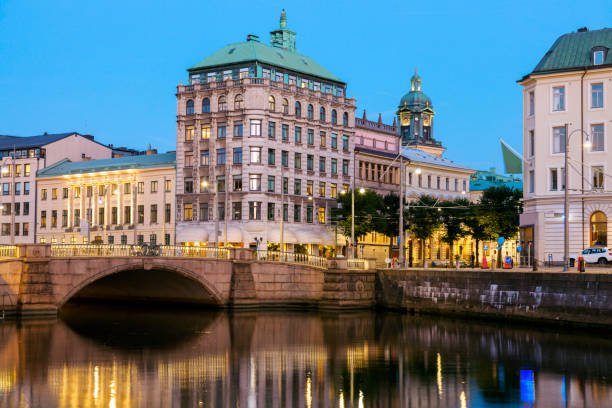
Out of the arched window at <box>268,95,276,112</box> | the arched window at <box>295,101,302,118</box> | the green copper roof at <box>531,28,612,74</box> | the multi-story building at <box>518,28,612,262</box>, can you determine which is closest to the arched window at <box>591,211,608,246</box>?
the multi-story building at <box>518,28,612,262</box>

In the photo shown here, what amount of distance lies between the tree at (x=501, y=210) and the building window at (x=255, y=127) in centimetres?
2542

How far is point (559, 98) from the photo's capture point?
7606cm

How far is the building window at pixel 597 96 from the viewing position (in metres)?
74.6

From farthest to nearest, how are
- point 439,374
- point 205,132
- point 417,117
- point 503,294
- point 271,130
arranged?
1. point 417,117
2. point 205,132
3. point 271,130
4. point 503,294
5. point 439,374

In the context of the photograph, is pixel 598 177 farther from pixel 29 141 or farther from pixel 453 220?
pixel 29 141

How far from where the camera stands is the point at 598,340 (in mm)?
51031

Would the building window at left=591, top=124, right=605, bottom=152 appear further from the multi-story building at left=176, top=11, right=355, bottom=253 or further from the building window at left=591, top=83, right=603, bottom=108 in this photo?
the multi-story building at left=176, top=11, right=355, bottom=253

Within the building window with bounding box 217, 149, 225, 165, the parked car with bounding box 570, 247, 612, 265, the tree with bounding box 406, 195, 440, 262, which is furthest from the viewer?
the tree with bounding box 406, 195, 440, 262

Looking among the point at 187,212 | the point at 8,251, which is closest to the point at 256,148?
the point at 187,212

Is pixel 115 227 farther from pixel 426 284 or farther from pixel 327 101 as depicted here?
pixel 426 284

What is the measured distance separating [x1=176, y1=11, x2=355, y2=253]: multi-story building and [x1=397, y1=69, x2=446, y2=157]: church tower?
69.9 m

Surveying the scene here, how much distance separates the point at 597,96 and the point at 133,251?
38477 millimetres

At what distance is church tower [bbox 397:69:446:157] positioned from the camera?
179m

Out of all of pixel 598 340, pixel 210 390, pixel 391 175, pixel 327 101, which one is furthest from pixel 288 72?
pixel 210 390
